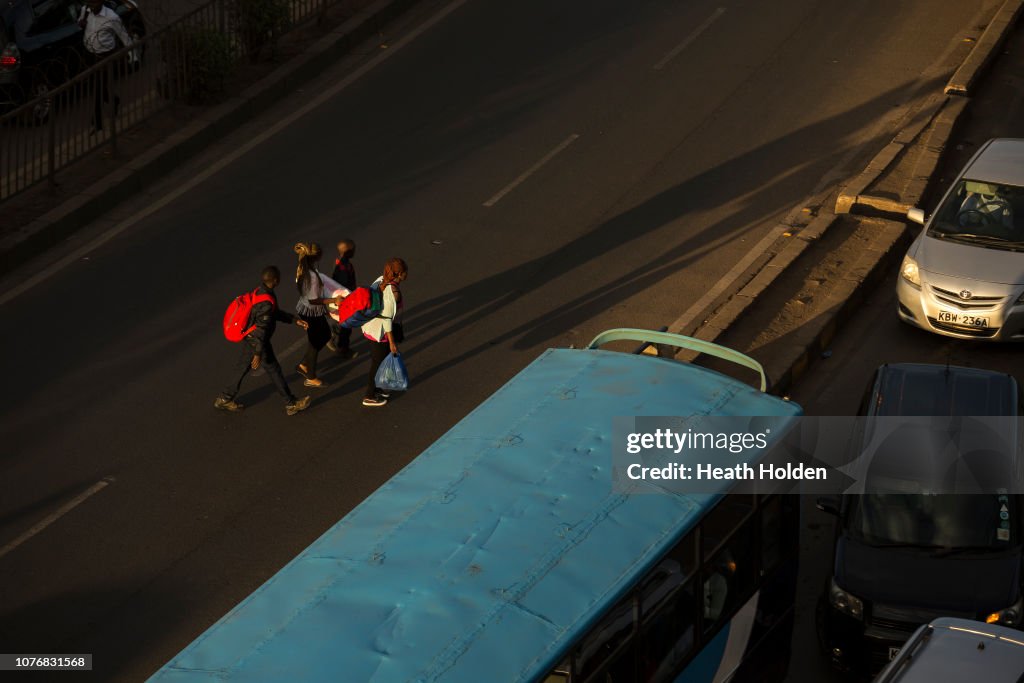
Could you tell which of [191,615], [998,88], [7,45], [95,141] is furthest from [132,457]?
[998,88]

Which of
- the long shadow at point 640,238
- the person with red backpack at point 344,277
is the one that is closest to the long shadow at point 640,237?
the long shadow at point 640,238

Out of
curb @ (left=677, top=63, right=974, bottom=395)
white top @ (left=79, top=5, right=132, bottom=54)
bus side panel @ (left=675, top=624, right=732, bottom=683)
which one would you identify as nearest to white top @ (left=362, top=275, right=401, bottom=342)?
curb @ (left=677, top=63, right=974, bottom=395)

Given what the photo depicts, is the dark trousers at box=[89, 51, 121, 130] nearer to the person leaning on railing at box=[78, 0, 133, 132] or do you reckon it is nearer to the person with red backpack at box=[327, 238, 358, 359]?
the person leaning on railing at box=[78, 0, 133, 132]

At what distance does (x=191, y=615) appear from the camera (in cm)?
1189

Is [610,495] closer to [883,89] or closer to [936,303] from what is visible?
[936,303]

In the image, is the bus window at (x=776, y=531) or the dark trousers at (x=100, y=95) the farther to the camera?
the dark trousers at (x=100, y=95)

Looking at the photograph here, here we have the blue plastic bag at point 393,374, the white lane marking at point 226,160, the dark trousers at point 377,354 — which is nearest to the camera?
the blue plastic bag at point 393,374

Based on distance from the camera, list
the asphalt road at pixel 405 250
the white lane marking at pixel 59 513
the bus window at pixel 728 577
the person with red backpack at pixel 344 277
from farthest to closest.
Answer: the person with red backpack at pixel 344 277
the asphalt road at pixel 405 250
the white lane marking at pixel 59 513
the bus window at pixel 728 577

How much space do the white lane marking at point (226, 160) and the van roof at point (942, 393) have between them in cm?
1012

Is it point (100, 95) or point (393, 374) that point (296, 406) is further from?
point (100, 95)

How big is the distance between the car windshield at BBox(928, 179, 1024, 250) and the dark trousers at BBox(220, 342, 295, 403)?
7685mm

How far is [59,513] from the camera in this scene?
43.2 ft

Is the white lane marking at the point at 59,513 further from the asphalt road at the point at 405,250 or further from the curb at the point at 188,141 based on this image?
the curb at the point at 188,141

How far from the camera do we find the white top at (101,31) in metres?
20.5
